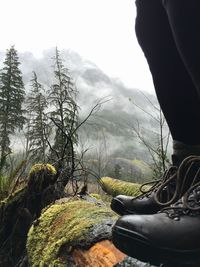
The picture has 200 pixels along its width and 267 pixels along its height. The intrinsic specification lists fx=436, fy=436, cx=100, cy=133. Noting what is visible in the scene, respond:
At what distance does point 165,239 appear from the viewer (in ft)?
4.17

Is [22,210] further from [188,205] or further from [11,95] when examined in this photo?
[11,95]

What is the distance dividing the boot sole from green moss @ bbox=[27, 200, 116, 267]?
2.14 ft

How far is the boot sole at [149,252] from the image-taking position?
126 cm

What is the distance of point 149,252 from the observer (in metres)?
1.27

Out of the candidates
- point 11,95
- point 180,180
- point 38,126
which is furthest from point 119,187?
point 11,95

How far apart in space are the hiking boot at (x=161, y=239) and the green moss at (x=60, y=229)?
2.13 feet

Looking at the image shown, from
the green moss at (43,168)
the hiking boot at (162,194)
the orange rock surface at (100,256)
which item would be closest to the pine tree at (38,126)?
the green moss at (43,168)

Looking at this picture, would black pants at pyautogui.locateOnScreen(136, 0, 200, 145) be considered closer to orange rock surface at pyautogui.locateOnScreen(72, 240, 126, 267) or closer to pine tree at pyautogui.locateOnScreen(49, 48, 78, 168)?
orange rock surface at pyautogui.locateOnScreen(72, 240, 126, 267)

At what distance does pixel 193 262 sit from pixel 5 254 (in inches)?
102

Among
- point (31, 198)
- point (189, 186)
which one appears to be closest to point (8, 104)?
point (31, 198)

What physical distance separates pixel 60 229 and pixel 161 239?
3.66 ft

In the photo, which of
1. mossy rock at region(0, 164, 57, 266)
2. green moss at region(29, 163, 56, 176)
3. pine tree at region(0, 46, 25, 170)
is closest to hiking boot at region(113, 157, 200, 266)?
mossy rock at region(0, 164, 57, 266)

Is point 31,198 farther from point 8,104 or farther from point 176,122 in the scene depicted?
point 8,104

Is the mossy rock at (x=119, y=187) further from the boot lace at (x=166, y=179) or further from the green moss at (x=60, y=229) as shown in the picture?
the boot lace at (x=166, y=179)
